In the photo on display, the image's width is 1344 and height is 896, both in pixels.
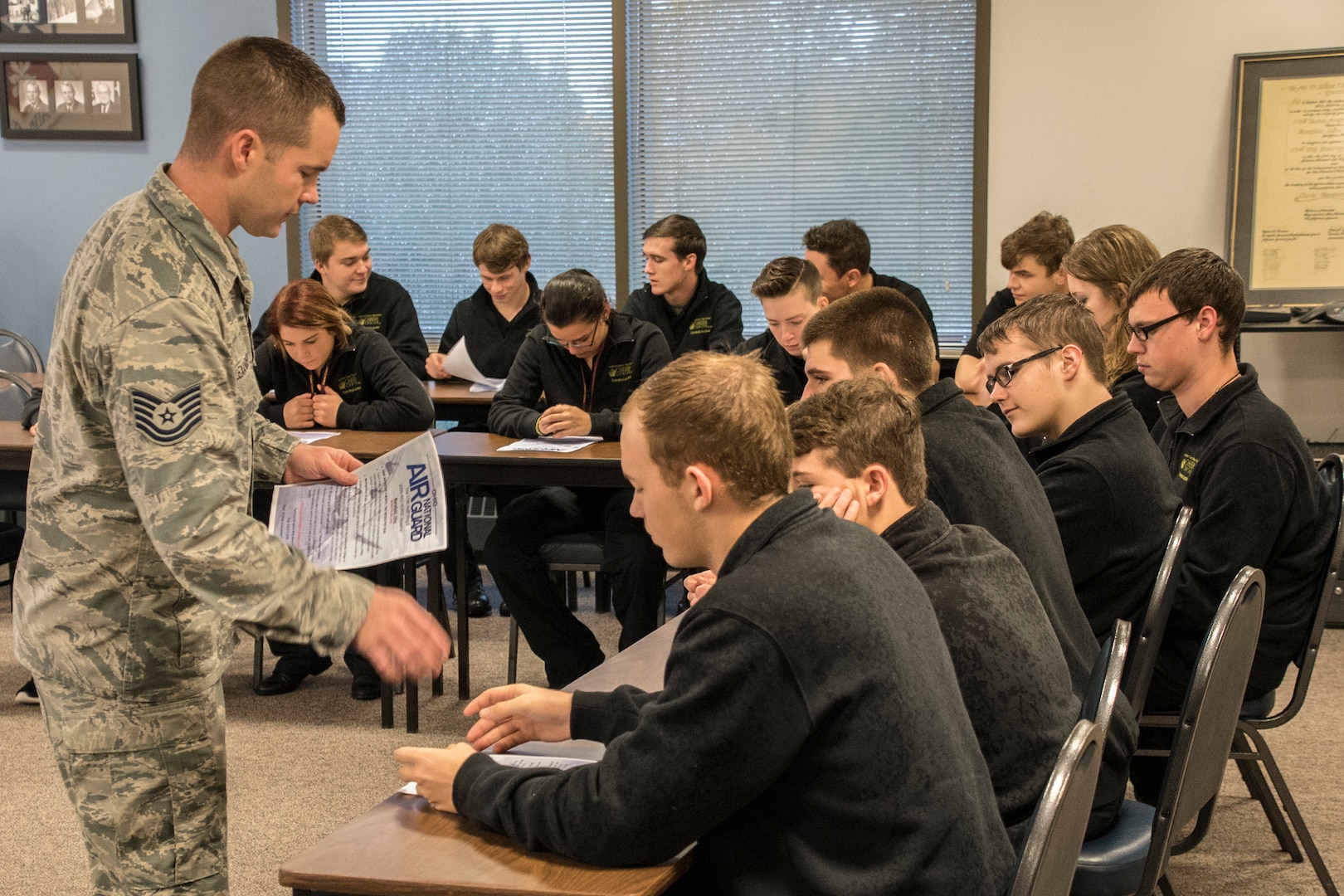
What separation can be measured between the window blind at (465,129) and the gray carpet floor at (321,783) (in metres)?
2.95

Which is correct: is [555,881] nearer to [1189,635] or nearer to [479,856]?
[479,856]

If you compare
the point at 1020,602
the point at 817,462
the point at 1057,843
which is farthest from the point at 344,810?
the point at 1057,843

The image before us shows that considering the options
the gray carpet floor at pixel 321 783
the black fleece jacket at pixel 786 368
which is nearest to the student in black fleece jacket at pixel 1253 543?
the gray carpet floor at pixel 321 783

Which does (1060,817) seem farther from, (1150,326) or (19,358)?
(19,358)

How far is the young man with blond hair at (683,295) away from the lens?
5.15 m

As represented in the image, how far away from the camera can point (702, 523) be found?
136 centimetres

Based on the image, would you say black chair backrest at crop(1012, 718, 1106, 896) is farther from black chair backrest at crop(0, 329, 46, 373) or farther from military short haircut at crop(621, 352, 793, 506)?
black chair backrest at crop(0, 329, 46, 373)

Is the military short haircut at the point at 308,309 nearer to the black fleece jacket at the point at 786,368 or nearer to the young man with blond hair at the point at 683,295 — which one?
the black fleece jacket at the point at 786,368

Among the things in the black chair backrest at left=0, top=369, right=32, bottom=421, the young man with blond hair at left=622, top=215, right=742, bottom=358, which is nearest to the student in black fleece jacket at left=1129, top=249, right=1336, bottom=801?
the young man with blond hair at left=622, top=215, right=742, bottom=358

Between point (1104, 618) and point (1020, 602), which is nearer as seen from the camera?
point (1020, 602)

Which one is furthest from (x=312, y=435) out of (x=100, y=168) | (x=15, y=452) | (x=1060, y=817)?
(x=100, y=168)

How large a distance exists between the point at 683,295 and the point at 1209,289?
2914 millimetres

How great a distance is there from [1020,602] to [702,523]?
464 millimetres

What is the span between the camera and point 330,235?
5.07m
